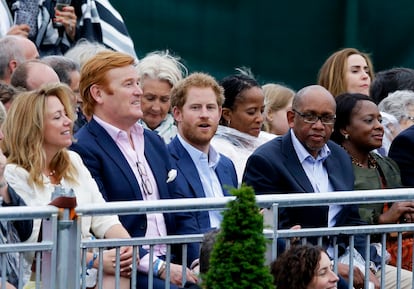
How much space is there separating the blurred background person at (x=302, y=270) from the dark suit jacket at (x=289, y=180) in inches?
38.3

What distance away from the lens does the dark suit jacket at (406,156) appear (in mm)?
9586

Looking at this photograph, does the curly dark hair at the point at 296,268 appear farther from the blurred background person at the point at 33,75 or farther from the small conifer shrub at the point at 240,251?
the blurred background person at the point at 33,75

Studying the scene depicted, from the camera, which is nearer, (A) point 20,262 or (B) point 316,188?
(A) point 20,262

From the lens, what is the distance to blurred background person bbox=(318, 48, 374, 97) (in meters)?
11.5

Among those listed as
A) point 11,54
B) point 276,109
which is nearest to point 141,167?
point 11,54

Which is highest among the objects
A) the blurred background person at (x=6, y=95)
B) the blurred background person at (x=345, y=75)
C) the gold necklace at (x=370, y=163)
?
the blurred background person at (x=345, y=75)

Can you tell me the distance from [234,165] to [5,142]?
1959 millimetres

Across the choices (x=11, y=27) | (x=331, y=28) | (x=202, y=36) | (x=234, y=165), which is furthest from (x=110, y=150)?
(x=331, y=28)

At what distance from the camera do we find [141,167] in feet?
27.2

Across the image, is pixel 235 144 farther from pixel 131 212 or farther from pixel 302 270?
pixel 131 212

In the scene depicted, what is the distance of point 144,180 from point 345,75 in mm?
3700

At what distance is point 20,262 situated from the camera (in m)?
6.80

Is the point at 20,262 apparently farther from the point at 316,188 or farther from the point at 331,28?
the point at 331,28

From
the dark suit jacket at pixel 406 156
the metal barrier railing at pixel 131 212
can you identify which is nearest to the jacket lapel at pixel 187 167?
the metal barrier railing at pixel 131 212
